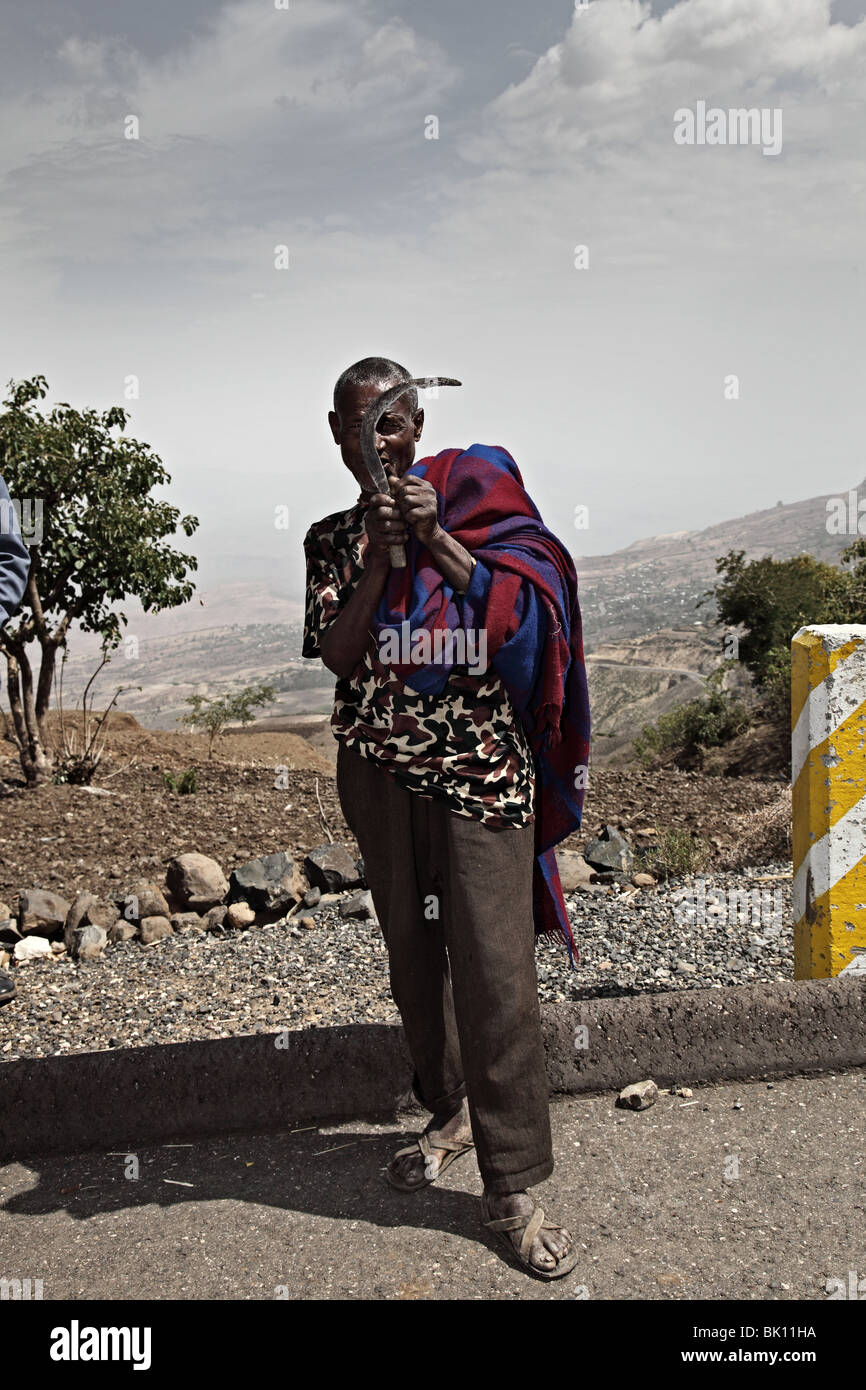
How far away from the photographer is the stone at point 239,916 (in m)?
5.32

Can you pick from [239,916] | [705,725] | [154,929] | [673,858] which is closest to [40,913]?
[154,929]

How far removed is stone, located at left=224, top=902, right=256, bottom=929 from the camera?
532cm

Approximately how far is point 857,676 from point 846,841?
0.52 m

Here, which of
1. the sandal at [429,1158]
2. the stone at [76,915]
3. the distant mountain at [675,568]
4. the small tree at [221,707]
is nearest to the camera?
the sandal at [429,1158]

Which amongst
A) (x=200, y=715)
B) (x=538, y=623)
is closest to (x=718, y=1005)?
(x=538, y=623)

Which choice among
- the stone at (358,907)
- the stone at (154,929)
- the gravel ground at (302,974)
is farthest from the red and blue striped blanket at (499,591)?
the stone at (154,929)

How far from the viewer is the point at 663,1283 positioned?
2.40 meters

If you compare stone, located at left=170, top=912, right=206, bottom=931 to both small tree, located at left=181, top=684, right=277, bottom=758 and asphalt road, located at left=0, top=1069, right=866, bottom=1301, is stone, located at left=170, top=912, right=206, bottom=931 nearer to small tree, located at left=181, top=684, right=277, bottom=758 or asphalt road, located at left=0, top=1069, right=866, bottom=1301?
asphalt road, located at left=0, top=1069, right=866, bottom=1301

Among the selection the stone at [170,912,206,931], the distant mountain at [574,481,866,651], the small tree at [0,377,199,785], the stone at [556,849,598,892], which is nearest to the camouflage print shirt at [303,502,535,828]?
the stone at [556,849,598,892]

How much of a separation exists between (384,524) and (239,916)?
11.0ft

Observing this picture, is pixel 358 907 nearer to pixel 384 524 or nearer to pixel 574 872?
pixel 574 872

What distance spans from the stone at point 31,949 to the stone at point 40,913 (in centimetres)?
10

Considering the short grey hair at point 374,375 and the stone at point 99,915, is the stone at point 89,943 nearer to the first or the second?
the stone at point 99,915

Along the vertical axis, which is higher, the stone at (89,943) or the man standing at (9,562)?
the man standing at (9,562)
